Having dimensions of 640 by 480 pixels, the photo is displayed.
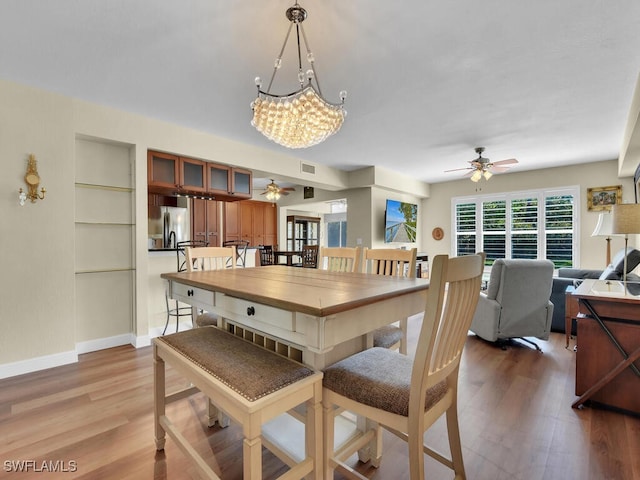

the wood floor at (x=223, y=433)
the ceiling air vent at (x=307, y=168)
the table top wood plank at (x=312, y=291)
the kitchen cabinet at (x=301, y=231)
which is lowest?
the wood floor at (x=223, y=433)

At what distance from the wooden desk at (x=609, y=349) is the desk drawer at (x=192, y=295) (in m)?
2.45

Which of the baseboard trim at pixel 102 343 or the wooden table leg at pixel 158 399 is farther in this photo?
the baseboard trim at pixel 102 343

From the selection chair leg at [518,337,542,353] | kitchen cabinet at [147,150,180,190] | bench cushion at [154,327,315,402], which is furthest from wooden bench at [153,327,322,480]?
chair leg at [518,337,542,353]

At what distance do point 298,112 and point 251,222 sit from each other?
5772 millimetres

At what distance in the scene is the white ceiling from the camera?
1742 mm

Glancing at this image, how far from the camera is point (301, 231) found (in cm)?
847

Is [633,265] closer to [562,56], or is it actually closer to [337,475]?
[562,56]

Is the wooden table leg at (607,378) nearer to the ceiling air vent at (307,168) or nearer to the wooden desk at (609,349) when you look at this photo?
the wooden desk at (609,349)

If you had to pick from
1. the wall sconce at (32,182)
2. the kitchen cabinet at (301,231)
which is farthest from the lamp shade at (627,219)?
the kitchen cabinet at (301,231)

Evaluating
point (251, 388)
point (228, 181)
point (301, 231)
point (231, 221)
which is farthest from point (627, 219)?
point (301, 231)

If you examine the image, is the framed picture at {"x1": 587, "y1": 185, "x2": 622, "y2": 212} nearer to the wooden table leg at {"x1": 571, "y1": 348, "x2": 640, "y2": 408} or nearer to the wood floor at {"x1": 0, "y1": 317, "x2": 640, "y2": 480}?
the wood floor at {"x1": 0, "y1": 317, "x2": 640, "y2": 480}

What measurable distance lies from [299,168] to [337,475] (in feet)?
13.4

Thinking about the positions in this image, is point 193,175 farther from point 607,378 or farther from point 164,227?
point 607,378

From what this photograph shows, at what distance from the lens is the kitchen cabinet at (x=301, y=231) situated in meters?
8.21
